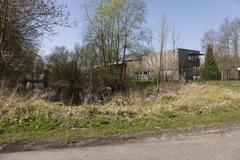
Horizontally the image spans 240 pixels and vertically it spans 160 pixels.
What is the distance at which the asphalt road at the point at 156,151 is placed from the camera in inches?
264

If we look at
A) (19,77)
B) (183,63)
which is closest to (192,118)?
(19,77)

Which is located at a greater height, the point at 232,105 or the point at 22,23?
the point at 22,23

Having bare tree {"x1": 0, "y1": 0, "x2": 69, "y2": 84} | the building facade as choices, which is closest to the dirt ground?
bare tree {"x1": 0, "y1": 0, "x2": 69, "y2": 84}

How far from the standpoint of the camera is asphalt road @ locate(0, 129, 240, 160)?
670 cm

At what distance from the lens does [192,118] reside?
11.9 metres

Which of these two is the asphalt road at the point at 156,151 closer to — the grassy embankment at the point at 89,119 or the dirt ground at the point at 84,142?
the dirt ground at the point at 84,142

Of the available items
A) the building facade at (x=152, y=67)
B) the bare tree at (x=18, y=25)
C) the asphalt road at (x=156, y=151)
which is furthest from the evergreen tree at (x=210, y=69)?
the asphalt road at (x=156, y=151)

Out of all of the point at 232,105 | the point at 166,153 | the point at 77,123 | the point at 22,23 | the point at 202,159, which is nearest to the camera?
the point at 202,159

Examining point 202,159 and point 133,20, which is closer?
point 202,159

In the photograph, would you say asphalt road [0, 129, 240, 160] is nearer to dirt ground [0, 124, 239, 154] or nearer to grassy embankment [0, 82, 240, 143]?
dirt ground [0, 124, 239, 154]

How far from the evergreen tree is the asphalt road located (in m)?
57.1

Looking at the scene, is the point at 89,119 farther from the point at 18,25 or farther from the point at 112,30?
the point at 112,30

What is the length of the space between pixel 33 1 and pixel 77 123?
1050 cm

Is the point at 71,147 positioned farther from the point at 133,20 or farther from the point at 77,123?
the point at 133,20
